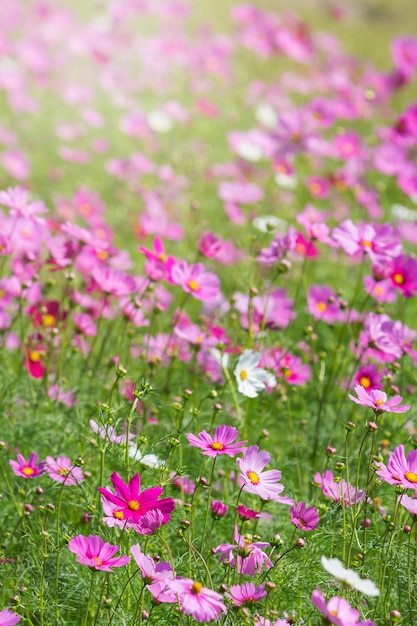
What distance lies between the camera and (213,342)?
1.82 m

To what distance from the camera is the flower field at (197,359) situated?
1.23m

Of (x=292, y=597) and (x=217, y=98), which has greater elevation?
(x=292, y=597)

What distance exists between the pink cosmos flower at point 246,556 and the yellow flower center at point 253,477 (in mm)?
85

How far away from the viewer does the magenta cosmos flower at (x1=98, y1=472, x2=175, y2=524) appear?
3.71 ft

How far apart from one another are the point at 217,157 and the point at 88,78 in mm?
1294

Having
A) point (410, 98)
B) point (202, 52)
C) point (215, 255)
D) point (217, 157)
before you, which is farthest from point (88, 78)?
point (215, 255)

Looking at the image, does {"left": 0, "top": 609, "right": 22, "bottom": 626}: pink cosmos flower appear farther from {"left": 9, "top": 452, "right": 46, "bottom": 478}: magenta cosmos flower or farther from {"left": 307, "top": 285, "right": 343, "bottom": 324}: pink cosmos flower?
{"left": 307, "top": 285, "right": 343, "bottom": 324}: pink cosmos flower

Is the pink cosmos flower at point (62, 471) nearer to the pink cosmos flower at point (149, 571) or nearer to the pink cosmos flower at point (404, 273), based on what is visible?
the pink cosmos flower at point (149, 571)

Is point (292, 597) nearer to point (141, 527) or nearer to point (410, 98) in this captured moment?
point (141, 527)

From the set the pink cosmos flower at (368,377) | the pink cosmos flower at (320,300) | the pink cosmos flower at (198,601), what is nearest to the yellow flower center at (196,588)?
the pink cosmos flower at (198,601)

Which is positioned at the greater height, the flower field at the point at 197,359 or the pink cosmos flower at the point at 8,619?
the pink cosmos flower at the point at 8,619

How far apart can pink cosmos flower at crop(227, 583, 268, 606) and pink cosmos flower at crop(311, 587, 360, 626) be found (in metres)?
0.14

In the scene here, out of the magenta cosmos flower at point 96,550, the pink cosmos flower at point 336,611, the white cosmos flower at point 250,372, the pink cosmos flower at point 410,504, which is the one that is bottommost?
the white cosmos flower at point 250,372

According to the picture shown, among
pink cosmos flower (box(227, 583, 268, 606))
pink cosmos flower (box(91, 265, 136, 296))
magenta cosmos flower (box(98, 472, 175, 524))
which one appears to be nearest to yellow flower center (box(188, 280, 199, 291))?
pink cosmos flower (box(91, 265, 136, 296))
